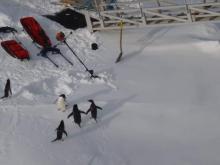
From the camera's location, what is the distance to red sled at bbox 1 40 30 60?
23695 mm

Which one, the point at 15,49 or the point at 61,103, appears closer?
the point at 61,103

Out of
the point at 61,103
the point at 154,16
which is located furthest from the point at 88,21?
the point at 61,103

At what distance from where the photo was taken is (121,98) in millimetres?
22016

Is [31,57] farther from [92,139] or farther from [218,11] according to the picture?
[218,11]

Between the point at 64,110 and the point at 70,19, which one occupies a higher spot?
the point at 70,19

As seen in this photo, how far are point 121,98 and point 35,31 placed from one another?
18.0 feet

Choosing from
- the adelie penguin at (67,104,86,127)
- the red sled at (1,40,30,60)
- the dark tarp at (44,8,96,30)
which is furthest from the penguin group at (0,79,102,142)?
the dark tarp at (44,8,96,30)

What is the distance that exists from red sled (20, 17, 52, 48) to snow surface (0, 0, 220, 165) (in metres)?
0.36

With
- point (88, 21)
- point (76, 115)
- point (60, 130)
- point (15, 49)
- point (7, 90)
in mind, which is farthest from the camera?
point (88, 21)

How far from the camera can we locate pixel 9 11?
2658cm

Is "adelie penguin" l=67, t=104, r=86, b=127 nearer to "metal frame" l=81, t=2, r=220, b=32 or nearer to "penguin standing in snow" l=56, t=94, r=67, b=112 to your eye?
"penguin standing in snow" l=56, t=94, r=67, b=112

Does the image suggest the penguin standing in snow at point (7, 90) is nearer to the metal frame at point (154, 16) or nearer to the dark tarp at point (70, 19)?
the dark tarp at point (70, 19)

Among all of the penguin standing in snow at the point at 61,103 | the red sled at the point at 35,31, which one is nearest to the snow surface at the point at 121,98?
the penguin standing in snow at the point at 61,103

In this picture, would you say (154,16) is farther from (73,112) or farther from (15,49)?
Result: (73,112)
